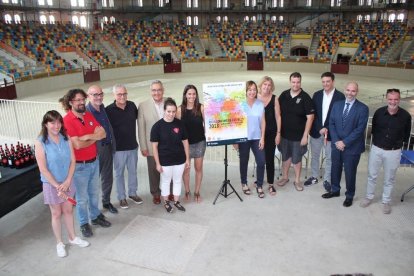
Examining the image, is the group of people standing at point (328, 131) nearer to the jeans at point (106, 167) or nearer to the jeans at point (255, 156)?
the jeans at point (255, 156)

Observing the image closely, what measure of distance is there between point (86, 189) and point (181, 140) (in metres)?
1.47

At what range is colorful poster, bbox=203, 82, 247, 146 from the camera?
5.12m

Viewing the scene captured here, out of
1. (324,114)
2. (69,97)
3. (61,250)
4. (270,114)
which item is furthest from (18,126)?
(324,114)

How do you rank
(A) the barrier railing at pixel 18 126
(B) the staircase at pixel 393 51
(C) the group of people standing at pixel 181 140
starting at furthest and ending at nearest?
(B) the staircase at pixel 393 51 → (A) the barrier railing at pixel 18 126 → (C) the group of people standing at pixel 181 140

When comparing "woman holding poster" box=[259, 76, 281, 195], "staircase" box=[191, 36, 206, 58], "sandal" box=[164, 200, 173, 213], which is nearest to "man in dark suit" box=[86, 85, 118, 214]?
"sandal" box=[164, 200, 173, 213]

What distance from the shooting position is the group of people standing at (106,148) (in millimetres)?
3984

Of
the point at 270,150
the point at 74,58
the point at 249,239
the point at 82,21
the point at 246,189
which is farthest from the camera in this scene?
the point at 82,21

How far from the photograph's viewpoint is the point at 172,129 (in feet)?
15.9

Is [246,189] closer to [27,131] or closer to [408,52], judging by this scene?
[27,131]

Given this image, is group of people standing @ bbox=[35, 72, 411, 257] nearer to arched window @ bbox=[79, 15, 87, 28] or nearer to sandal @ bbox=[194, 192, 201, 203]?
sandal @ bbox=[194, 192, 201, 203]

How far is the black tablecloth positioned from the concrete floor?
1.10ft

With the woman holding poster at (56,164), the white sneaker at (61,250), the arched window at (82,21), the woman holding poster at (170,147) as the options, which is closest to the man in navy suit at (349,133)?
the woman holding poster at (170,147)

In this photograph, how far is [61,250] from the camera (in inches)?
166

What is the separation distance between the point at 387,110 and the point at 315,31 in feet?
100
